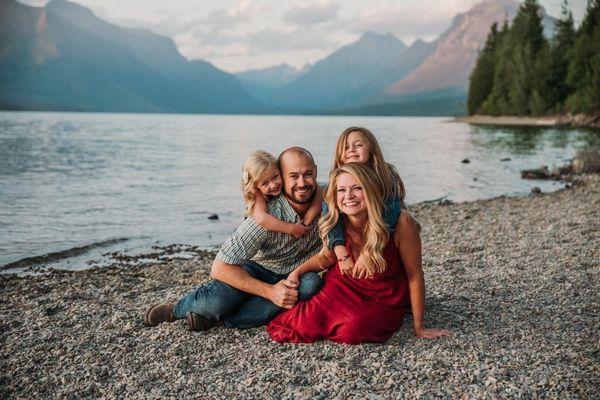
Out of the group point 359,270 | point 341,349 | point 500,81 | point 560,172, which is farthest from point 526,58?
point 341,349

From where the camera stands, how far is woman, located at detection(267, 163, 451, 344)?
614 centimetres

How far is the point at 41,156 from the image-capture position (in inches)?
1881

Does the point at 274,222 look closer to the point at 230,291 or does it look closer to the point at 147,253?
the point at 230,291

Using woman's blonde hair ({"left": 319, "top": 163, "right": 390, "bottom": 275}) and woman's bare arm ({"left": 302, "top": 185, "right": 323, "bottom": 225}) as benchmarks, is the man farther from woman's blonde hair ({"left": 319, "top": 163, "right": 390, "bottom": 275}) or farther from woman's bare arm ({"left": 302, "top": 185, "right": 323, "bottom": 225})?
woman's blonde hair ({"left": 319, "top": 163, "right": 390, "bottom": 275})

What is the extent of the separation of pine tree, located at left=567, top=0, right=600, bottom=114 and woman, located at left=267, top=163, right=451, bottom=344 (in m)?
82.9

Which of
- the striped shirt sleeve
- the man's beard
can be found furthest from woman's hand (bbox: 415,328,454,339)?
the striped shirt sleeve

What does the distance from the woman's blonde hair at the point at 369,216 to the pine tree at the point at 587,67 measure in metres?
83.2

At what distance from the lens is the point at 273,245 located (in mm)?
7020

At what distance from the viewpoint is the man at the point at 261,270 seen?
6.62 meters

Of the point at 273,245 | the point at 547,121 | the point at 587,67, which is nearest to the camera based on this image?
the point at 273,245

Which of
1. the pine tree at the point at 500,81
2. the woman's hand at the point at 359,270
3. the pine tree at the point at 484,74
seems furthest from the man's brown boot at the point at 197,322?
the pine tree at the point at 484,74

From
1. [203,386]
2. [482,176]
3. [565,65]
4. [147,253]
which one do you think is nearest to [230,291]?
[203,386]

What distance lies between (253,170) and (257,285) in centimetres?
141

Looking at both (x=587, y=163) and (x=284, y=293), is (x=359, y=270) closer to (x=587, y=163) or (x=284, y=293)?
(x=284, y=293)
